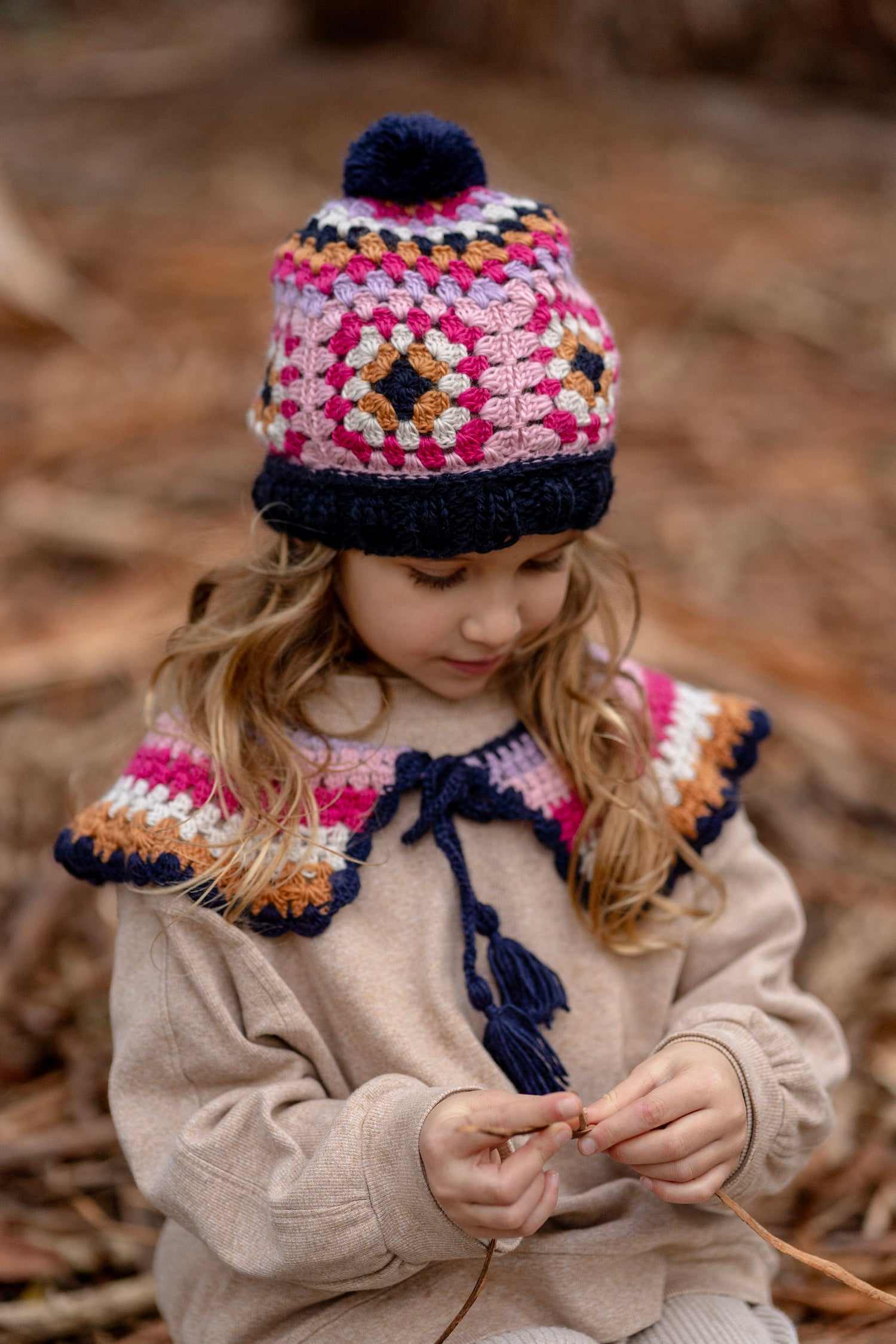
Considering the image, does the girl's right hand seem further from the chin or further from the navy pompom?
the navy pompom

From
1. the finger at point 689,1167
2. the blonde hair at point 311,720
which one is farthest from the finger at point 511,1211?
the blonde hair at point 311,720

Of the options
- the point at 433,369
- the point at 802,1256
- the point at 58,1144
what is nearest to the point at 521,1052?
the point at 802,1256

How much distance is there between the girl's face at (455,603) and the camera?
6.03ft

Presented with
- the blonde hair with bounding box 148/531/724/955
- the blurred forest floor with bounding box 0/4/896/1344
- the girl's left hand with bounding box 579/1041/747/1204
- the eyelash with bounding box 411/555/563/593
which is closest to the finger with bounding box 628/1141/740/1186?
the girl's left hand with bounding box 579/1041/747/1204

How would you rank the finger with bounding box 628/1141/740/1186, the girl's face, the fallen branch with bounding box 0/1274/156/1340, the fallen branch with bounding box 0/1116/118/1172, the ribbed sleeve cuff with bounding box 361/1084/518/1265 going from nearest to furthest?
1. the ribbed sleeve cuff with bounding box 361/1084/518/1265
2. the finger with bounding box 628/1141/740/1186
3. the girl's face
4. the fallen branch with bounding box 0/1274/156/1340
5. the fallen branch with bounding box 0/1116/118/1172

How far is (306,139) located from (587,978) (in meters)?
6.42

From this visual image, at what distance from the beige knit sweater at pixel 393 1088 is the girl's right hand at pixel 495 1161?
0.17 feet

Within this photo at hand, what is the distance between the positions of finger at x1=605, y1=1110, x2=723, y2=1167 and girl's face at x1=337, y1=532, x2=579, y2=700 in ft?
2.20

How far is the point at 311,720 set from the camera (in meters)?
1.99

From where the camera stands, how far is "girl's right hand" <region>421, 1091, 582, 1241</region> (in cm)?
149

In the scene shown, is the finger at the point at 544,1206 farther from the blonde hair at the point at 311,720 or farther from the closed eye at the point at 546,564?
the closed eye at the point at 546,564

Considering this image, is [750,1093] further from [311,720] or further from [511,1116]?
[311,720]

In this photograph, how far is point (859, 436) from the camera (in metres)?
4.83

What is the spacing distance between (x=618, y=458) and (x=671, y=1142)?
3.47m
